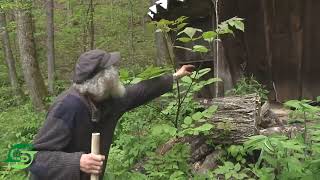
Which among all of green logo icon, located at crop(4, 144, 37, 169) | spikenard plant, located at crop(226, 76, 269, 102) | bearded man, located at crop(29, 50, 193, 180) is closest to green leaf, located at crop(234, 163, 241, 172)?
bearded man, located at crop(29, 50, 193, 180)

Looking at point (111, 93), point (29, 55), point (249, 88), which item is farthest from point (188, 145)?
point (29, 55)

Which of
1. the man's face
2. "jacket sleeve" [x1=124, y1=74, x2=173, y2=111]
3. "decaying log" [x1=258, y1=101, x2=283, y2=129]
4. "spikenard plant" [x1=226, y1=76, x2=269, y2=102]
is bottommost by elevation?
"decaying log" [x1=258, y1=101, x2=283, y2=129]

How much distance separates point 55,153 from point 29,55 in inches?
401

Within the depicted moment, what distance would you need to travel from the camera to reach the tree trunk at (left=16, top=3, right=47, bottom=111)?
12273 millimetres

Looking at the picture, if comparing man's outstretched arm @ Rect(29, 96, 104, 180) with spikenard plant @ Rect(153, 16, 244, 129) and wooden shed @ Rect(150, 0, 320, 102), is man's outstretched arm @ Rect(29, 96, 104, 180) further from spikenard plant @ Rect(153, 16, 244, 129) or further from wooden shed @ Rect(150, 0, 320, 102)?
wooden shed @ Rect(150, 0, 320, 102)

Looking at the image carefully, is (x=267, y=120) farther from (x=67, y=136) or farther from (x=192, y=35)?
(x=67, y=136)

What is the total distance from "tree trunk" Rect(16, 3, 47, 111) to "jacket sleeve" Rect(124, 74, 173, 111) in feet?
29.2

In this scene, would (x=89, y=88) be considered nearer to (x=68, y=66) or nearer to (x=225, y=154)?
(x=225, y=154)

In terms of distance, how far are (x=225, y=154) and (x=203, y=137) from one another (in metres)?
0.35

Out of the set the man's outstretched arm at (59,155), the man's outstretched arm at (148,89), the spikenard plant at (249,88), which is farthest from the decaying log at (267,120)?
the man's outstretched arm at (59,155)

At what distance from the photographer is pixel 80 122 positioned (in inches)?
132

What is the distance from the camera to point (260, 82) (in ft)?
28.6

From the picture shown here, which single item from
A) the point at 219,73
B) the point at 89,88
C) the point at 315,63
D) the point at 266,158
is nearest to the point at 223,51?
the point at 219,73

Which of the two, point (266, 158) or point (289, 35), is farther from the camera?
point (289, 35)
